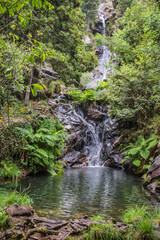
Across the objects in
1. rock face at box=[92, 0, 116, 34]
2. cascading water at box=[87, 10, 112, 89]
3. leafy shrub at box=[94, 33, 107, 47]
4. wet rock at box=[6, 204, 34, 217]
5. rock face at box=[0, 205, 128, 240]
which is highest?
rock face at box=[92, 0, 116, 34]

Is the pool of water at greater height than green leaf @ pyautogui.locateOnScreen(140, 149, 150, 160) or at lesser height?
lesser

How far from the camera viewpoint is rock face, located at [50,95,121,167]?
14.8 meters

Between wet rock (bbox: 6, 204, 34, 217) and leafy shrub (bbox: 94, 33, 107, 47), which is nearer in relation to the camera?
wet rock (bbox: 6, 204, 34, 217)

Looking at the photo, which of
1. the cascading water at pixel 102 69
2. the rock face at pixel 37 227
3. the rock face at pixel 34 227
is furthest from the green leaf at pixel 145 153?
the cascading water at pixel 102 69

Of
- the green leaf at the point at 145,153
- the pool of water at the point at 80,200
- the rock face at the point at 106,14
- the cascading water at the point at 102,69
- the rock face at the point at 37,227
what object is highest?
the rock face at the point at 106,14

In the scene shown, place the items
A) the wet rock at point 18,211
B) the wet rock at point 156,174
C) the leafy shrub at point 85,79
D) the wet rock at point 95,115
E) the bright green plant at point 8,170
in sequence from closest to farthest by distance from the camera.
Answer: the wet rock at point 18,211 < the bright green plant at point 8,170 < the wet rock at point 156,174 < the wet rock at point 95,115 < the leafy shrub at point 85,79

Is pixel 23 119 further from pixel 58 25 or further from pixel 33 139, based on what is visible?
pixel 58 25

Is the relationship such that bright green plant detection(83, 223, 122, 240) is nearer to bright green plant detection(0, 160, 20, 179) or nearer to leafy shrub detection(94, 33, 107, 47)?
bright green plant detection(0, 160, 20, 179)

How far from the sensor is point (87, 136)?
54.6 feet

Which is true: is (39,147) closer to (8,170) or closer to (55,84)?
(8,170)

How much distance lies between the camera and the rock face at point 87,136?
14.8m

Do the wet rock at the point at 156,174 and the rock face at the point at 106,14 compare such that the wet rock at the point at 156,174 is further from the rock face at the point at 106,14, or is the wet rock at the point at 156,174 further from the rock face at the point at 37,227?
the rock face at the point at 106,14

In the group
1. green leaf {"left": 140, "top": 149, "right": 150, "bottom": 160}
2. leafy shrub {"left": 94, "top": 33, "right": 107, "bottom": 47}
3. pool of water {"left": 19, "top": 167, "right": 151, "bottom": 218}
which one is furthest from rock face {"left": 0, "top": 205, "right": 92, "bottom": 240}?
leafy shrub {"left": 94, "top": 33, "right": 107, "bottom": 47}

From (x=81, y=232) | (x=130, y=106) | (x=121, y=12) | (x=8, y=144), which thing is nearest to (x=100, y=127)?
(x=130, y=106)
